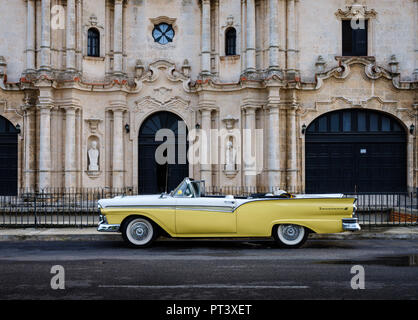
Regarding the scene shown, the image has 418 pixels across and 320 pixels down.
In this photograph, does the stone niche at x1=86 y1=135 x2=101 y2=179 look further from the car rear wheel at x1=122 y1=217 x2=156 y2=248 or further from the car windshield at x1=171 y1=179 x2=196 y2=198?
the car windshield at x1=171 y1=179 x2=196 y2=198

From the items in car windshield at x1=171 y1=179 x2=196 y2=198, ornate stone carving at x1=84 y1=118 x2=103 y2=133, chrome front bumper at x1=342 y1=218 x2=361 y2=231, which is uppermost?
ornate stone carving at x1=84 y1=118 x2=103 y2=133

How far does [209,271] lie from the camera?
8.81 metres

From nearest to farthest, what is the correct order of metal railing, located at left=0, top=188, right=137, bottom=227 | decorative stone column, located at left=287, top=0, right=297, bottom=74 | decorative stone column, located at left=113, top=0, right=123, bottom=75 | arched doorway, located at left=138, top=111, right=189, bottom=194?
1. metal railing, located at left=0, top=188, right=137, bottom=227
2. decorative stone column, located at left=287, top=0, right=297, bottom=74
3. decorative stone column, located at left=113, top=0, right=123, bottom=75
4. arched doorway, located at left=138, top=111, right=189, bottom=194

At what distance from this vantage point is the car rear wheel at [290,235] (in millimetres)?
11766

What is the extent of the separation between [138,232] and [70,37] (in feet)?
45.3

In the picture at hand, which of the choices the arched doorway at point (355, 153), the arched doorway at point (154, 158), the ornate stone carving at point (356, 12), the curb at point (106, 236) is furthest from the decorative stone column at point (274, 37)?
the curb at point (106, 236)

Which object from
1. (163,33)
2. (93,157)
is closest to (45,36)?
(163,33)

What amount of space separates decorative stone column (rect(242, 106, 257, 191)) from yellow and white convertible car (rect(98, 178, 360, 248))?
33.6 ft

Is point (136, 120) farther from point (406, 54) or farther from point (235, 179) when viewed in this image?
point (406, 54)

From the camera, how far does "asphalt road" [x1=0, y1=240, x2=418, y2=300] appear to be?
7168 mm

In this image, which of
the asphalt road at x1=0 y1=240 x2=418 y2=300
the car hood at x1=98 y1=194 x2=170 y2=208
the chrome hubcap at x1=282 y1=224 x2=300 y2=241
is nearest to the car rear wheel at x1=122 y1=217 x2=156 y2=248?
the asphalt road at x1=0 y1=240 x2=418 y2=300

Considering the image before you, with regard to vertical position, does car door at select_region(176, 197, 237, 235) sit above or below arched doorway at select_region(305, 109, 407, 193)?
below

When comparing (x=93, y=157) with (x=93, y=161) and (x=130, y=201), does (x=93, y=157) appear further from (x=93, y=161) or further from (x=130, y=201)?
(x=130, y=201)

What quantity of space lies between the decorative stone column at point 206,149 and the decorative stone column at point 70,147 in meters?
5.79
